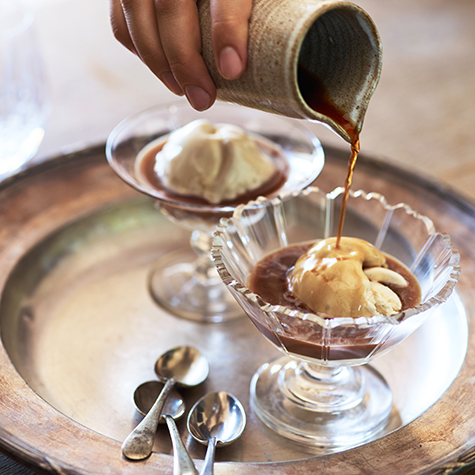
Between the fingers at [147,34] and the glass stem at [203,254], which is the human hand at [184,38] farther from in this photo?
the glass stem at [203,254]

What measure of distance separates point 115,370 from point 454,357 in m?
0.61

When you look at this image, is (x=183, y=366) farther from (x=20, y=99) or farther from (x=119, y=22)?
(x=20, y=99)

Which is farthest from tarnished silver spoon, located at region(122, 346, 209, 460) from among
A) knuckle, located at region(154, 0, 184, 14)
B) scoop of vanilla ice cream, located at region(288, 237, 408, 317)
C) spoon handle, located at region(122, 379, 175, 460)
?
knuckle, located at region(154, 0, 184, 14)

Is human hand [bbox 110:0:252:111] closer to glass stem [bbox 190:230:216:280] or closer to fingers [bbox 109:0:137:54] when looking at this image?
fingers [bbox 109:0:137:54]

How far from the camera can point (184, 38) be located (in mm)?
806

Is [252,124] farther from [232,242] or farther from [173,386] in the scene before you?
[173,386]

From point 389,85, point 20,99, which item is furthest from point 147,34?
point 389,85

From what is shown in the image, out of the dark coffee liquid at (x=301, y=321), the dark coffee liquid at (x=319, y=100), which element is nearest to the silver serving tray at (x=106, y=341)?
the dark coffee liquid at (x=301, y=321)

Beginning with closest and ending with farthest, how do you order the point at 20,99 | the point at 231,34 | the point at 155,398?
the point at 231,34, the point at 155,398, the point at 20,99

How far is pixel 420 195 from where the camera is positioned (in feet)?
4.55

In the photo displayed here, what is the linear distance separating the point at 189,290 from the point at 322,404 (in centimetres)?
44

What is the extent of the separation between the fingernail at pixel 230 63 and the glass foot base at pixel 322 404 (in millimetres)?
549

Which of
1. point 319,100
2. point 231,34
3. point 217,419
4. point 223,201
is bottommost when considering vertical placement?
point 217,419

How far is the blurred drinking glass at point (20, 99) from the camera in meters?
1.51
